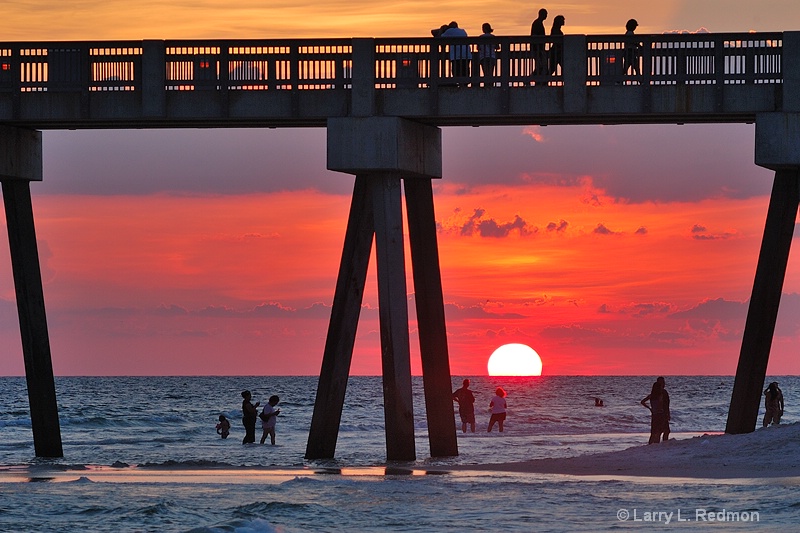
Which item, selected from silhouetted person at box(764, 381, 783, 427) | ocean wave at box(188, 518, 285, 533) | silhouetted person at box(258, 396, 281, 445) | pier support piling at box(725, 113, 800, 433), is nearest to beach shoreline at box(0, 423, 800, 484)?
pier support piling at box(725, 113, 800, 433)

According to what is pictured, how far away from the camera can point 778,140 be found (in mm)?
27016

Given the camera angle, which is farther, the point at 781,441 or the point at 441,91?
the point at 441,91

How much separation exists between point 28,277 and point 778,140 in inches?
611

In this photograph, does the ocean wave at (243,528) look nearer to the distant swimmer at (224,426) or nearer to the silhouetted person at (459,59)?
the silhouetted person at (459,59)

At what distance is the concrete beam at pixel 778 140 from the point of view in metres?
26.9

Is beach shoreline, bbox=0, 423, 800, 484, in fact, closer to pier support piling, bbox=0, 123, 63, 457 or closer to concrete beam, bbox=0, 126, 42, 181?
pier support piling, bbox=0, 123, 63, 457

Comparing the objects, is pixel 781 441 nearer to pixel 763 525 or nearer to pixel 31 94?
pixel 763 525

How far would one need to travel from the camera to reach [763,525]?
17.9m

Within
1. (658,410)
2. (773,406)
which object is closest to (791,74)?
(658,410)

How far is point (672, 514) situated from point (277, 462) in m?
14.6

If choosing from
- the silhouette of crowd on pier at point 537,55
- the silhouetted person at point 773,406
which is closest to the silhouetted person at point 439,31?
the silhouette of crowd on pier at point 537,55

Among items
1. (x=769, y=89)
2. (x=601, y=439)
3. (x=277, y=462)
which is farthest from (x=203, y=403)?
(x=769, y=89)

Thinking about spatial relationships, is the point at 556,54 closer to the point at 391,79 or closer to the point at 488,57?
the point at 488,57

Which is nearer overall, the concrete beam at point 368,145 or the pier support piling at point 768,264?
the pier support piling at point 768,264
